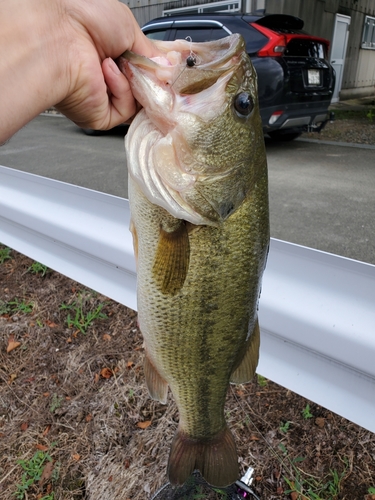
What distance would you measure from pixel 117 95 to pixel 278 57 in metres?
5.53

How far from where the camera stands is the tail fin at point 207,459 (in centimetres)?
135

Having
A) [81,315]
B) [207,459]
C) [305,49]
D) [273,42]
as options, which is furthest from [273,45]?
[207,459]

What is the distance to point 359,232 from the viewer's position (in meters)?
3.66

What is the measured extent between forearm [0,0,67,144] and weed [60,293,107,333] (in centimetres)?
194

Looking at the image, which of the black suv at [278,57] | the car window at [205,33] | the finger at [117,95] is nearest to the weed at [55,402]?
the finger at [117,95]

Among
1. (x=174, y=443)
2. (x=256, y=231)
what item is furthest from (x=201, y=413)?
(x=256, y=231)

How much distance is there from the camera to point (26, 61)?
97cm

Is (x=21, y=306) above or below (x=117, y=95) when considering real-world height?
below

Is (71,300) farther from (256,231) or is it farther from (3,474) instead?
(256,231)

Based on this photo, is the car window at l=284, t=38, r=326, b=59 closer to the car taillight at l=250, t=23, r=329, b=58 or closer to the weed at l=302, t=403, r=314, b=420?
the car taillight at l=250, t=23, r=329, b=58

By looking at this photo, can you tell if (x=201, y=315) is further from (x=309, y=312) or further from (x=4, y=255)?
(x=4, y=255)

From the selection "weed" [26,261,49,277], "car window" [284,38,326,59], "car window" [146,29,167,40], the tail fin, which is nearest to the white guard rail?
the tail fin

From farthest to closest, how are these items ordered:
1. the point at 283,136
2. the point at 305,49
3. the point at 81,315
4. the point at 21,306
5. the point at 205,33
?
the point at 283,136 → the point at 305,49 → the point at 205,33 → the point at 21,306 → the point at 81,315

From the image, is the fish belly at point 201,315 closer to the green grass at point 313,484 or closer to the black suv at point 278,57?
the green grass at point 313,484
